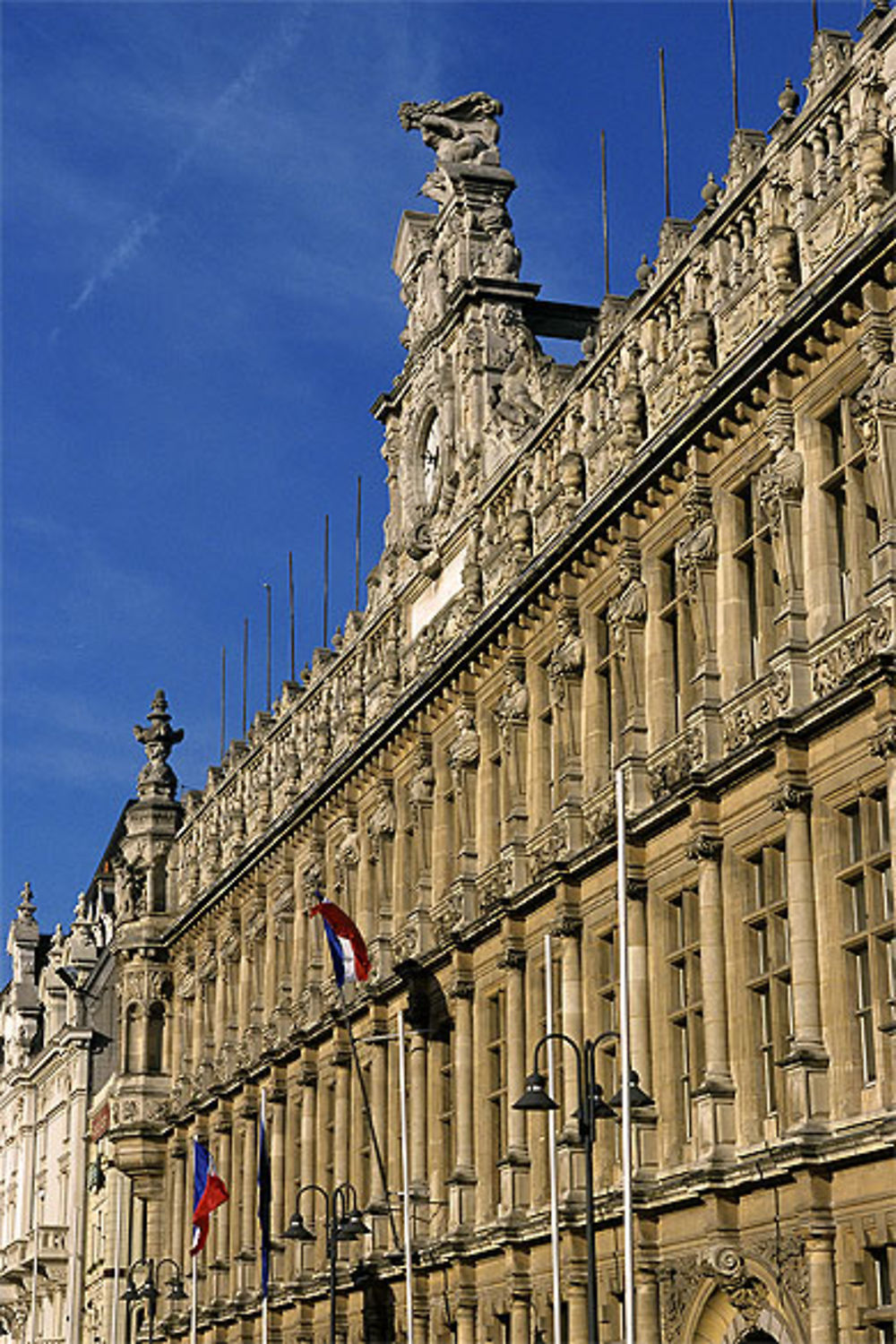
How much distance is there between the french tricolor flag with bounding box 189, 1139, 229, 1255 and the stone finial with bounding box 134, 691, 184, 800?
63.9 feet

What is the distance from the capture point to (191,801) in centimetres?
7094

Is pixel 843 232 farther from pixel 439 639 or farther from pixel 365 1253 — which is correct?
pixel 365 1253

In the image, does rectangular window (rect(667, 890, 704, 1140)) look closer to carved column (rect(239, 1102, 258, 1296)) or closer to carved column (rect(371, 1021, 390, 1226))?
carved column (rect(371, 1021, 390, 1226))

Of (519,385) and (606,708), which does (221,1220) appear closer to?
(519,385)

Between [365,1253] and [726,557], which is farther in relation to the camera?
[365,1253]

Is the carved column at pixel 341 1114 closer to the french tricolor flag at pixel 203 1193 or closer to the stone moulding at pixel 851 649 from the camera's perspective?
the french tricolor flag at pixel 203 1193

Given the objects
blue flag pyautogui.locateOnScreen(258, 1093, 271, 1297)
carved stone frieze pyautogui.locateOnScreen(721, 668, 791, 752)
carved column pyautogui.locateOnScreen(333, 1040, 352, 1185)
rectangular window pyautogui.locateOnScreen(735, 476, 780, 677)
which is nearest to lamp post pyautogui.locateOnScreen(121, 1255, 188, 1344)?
blue flag pyautogui.locateOnScreen(258, 1093, 271, 1297)

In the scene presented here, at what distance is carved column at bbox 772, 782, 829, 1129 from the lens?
3044cm

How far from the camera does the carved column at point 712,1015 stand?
108ft

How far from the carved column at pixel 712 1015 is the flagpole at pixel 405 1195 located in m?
8.78

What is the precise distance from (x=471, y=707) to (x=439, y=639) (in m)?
2.32

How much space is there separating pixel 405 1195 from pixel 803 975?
13.3 m

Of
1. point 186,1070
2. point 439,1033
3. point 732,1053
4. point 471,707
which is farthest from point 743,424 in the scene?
point 186,1070

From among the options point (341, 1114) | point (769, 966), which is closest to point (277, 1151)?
point (341, 1114)
